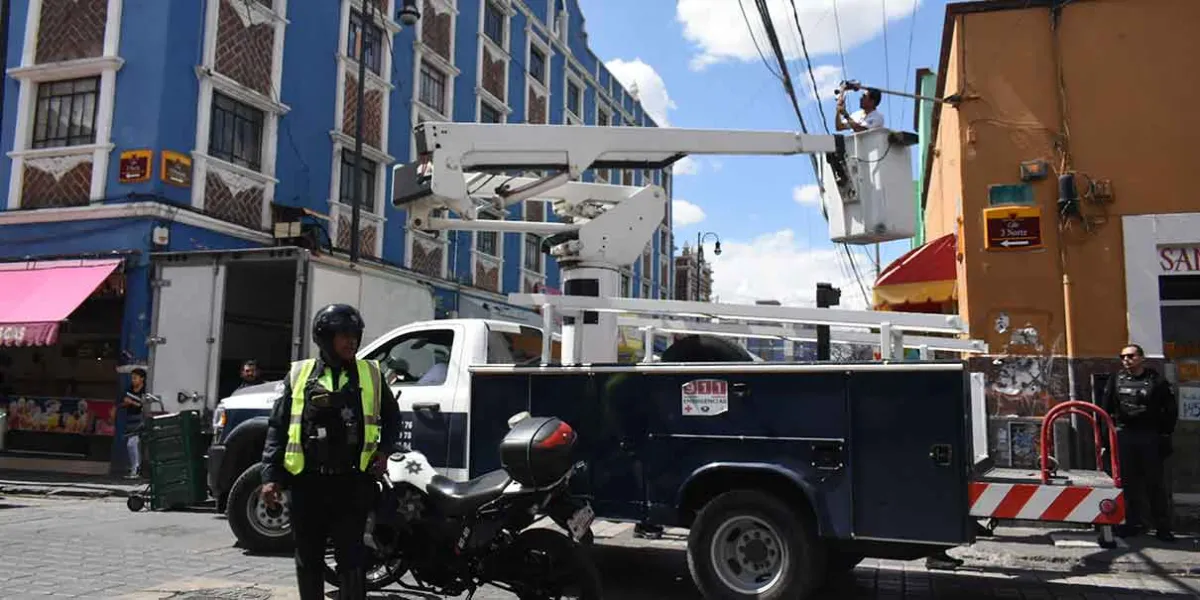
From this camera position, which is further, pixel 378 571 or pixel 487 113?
pixel 487 113

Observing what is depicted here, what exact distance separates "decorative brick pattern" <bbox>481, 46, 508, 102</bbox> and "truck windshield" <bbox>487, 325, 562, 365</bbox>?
19.5 meters

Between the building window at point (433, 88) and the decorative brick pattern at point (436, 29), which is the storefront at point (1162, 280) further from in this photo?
the decorative brick pattern at point (436, 29)

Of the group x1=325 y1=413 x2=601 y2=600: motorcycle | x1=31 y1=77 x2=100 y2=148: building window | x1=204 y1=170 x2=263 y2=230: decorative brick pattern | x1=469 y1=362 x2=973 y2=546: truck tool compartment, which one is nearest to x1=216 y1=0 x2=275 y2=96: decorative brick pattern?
x1=204 y1=170 x2=263 y2=230: decorative brick pattern

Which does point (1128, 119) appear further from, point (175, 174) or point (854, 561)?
point (175, 174)

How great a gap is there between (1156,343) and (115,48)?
15.9 m

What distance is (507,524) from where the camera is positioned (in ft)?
16.0

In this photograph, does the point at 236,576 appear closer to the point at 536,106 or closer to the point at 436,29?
the point at 436,29

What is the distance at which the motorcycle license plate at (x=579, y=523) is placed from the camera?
15.7 ft

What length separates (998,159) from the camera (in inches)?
389

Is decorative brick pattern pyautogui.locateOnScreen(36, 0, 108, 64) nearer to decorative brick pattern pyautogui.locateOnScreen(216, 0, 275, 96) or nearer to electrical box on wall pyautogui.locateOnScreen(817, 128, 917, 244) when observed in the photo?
decorative brick pattern pyautogui.locateOnScreen(216, 0, 275, 96)

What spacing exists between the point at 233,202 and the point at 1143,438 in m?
14.5

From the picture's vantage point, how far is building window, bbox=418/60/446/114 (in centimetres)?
2252

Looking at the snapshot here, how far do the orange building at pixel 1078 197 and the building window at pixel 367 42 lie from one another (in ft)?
45.0

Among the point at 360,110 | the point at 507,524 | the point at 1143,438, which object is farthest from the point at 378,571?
the point at 360,110
